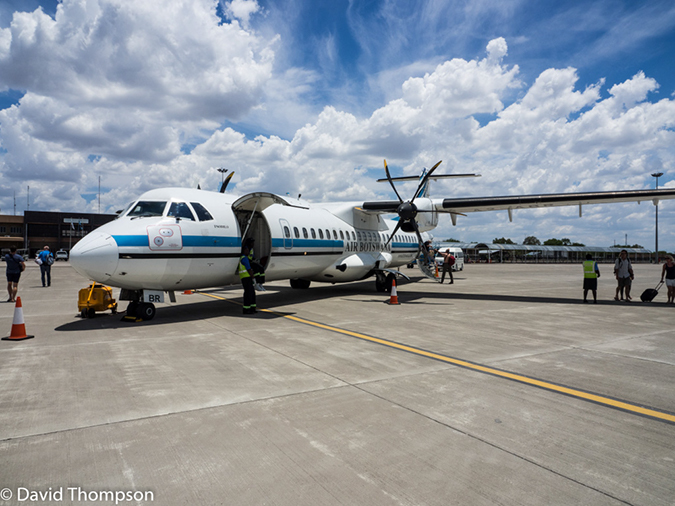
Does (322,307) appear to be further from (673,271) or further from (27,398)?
(673,271)

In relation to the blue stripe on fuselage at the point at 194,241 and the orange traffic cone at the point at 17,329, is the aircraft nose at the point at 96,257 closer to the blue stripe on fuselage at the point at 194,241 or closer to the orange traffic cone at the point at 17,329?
the blue stripe on fuselage at the point at 194,241

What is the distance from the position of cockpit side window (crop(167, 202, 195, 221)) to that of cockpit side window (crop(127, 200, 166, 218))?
199 millimetres

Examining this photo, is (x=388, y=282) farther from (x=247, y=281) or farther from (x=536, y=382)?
(x=536, y=382)

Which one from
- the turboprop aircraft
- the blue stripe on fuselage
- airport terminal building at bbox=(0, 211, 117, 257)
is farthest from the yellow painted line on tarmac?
airport terminal building at bbox=(0, 211, 117, 257)

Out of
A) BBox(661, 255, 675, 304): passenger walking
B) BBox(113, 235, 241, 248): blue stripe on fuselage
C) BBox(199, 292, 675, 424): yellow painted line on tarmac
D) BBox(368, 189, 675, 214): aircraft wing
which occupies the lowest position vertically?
BBox(199, 292, 675, 424): yellow painted line on tarmac

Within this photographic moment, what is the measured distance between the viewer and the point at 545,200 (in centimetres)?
1538

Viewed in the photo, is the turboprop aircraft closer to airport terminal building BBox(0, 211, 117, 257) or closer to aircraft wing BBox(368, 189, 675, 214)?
aircraft wing BBox(368, 189, 675, 214)

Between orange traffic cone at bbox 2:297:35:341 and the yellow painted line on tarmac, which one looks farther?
orange traffic cone at bbox 2:297:35:341

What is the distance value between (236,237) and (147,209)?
2311 millimetres

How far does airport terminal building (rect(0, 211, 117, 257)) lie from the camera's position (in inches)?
2975

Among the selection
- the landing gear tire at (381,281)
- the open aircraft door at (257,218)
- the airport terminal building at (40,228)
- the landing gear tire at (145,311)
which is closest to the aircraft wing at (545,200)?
the landing gear tire at (381,281)

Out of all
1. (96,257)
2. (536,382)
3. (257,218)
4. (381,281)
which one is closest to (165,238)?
(96,257)

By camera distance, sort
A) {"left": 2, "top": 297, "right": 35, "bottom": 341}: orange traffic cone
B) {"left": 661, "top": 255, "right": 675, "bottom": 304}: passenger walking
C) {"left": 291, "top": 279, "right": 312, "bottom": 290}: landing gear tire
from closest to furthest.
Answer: {"left": 2, "top": 297, "right": 35, "bottom": 341}: orange traffic cone
{"left": 661, "top": 255, "right": 675, "bottom": 304}: passenger walking
{"left": 291, "top": 279, "right": 312, "bottom": 290}: landing gear tire

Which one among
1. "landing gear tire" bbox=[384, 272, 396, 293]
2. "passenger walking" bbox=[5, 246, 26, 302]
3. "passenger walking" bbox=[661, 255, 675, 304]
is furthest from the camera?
"landing gear tire" bbox=[384, 272, 396, 293]
